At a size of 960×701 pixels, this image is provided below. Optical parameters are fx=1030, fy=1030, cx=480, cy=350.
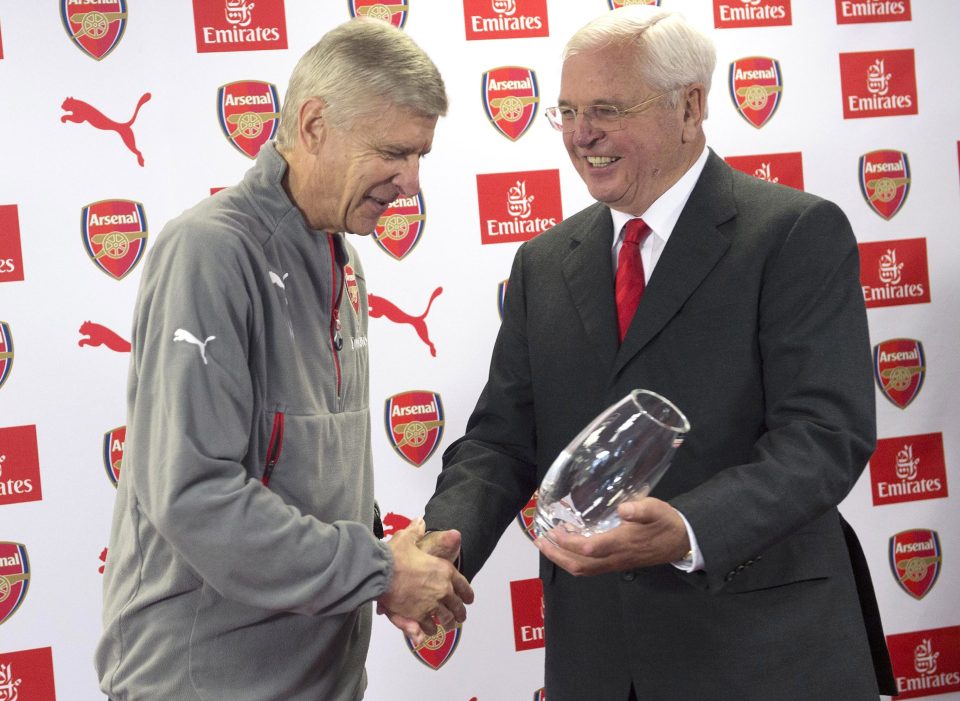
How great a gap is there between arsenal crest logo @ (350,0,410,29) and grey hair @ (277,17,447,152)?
1500 millimetres

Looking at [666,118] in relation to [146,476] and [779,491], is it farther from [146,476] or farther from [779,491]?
[146,476]

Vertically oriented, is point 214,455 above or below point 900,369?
above

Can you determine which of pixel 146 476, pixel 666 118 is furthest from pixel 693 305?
pixel 146 476

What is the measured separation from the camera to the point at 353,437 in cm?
179

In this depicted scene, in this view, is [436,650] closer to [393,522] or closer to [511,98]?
[393,522]

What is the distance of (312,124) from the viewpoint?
1725mm

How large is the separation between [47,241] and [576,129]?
1.72m

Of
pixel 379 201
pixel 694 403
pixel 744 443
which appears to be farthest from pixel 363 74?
pixel 744 443

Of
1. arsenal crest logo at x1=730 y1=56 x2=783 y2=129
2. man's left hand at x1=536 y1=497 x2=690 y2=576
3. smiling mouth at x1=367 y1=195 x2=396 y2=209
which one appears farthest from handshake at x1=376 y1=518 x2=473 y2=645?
arsenal crest logo at x1=730 y1=56 x2=783 y2=129

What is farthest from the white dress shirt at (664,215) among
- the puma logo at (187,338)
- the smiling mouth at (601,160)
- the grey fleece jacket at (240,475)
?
the puma logo at (187,338)

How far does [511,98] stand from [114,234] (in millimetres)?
1277

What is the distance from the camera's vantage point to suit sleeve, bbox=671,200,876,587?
1.64 meters

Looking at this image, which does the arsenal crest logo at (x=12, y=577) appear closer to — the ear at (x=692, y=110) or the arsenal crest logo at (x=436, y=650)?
the arsenal crest logo at (x=436, y=650)

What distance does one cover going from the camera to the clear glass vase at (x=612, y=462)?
1475 mm
